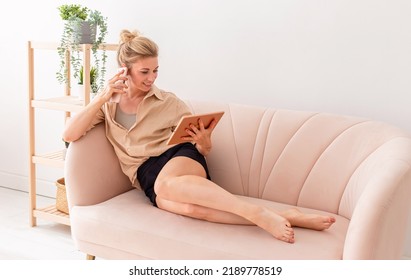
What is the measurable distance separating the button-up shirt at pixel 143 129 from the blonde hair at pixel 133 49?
6.9 inches

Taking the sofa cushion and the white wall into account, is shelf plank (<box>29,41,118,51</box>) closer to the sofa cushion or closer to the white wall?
the white wall

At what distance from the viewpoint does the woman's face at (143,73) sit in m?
2.58

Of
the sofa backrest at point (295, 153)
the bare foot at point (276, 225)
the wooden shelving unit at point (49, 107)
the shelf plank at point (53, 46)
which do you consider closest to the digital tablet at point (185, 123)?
the sofa backrest at point (295, 153)

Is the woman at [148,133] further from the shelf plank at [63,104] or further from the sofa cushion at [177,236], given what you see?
the shelf plank at [63,104]

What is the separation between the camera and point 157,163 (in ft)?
8.43

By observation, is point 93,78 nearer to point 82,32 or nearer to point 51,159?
point 82,32

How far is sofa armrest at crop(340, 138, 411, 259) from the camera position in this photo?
1872 mm

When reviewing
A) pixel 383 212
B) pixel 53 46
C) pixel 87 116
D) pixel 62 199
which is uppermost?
pixel 53 46

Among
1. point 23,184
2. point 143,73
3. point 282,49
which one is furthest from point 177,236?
point 23,184

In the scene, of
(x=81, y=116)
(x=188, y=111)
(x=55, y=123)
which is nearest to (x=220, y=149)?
(x=188, y=111)

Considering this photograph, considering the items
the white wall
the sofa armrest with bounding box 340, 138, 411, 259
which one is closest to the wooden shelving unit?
the white wall

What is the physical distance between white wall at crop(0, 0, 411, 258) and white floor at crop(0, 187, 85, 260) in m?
1.02

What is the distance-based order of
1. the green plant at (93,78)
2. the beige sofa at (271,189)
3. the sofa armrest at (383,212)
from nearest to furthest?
the sofa armrest at (383,212) → the beige sofa at (271,189) → the green plant at (93,78)

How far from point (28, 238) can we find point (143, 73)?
48.7 inches
